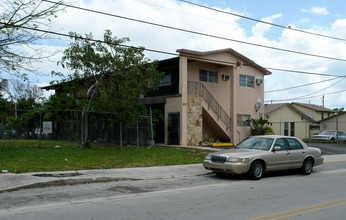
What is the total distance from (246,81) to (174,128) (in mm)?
9106

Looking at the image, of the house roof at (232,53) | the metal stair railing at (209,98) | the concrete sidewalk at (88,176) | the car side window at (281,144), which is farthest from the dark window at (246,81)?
the car side window at (281,144)

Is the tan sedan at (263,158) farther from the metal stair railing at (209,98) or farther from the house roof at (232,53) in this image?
the metal stair railing at (209,98)

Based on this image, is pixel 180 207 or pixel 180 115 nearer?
pixel 180 207

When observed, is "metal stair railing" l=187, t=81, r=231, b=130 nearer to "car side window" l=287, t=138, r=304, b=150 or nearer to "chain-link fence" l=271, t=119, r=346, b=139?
"car side window" l=287, t=138, r=304, b=150

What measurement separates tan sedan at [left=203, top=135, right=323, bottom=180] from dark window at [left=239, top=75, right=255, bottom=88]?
51.9 ft

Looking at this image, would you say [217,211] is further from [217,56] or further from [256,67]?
[256,67]

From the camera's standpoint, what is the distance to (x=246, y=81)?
28.6 m

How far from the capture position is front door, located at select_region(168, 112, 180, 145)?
22.8m

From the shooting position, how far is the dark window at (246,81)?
28203mm

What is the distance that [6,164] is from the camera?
39.3 feet

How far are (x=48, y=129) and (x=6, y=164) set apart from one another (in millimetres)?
6572

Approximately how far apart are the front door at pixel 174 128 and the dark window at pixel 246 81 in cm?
802

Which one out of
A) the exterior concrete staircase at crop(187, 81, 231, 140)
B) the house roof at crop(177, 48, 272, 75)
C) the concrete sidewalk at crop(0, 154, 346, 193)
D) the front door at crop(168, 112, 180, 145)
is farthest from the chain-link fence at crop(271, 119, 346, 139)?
the concrete sidewalk at crop(0, 154, 346, 193)

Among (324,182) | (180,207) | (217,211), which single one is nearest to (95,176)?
(180,207)
